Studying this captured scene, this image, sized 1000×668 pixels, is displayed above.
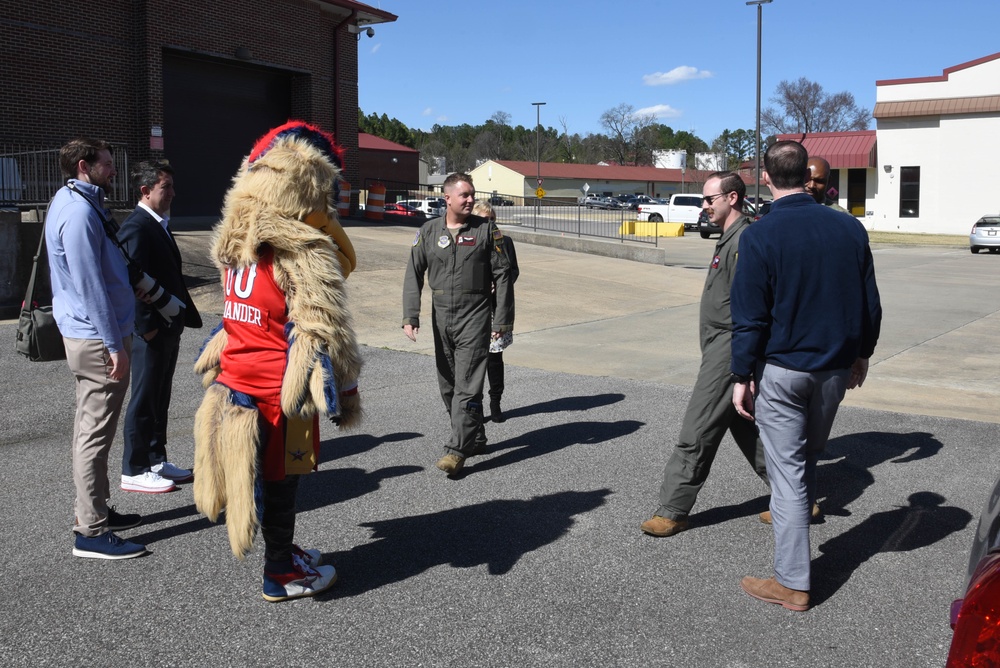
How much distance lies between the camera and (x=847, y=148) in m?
44.3

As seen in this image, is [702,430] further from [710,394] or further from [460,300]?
[460,300]

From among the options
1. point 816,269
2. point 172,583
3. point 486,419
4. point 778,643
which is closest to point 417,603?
point 172,583

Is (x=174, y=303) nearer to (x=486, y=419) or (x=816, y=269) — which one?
(x=486, y=419)

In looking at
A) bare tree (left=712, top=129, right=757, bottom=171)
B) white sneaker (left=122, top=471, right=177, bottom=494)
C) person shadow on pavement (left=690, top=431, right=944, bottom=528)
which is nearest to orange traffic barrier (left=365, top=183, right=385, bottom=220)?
person shadow on pavement (left=690, top=431, right=944, bottom=528)

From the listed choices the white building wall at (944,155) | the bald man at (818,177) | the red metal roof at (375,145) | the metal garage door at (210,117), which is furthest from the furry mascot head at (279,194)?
the red metal roof at (375,145)

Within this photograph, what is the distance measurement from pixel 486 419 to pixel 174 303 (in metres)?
2.92

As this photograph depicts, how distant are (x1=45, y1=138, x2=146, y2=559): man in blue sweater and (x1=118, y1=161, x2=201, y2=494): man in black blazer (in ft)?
2.68

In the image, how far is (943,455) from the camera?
605 centimetres

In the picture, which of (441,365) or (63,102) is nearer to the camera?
(441,365)

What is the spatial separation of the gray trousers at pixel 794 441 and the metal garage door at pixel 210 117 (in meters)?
20.6

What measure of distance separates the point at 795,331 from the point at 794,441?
0.47 metres

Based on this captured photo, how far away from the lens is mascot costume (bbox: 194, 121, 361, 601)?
342 cm

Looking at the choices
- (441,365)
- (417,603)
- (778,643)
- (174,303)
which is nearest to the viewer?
(778,643)

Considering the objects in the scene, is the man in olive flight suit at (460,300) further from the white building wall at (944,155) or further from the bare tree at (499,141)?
the bare tree at (499,141)
